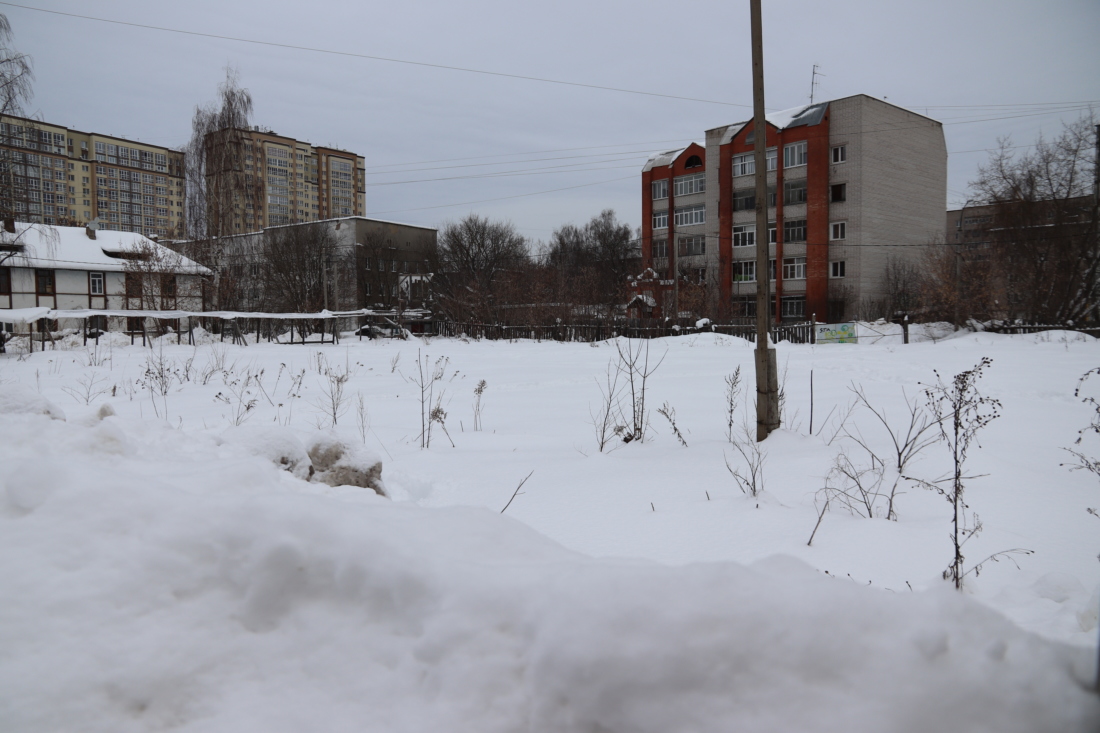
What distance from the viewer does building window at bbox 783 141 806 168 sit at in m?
39.0

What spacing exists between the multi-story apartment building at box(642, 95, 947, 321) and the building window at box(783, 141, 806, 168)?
0.20 ft

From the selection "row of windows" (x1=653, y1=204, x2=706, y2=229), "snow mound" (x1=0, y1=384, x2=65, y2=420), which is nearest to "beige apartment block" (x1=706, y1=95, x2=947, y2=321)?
"row of windows" (x1=653, y1=204, x2=706, y2=229)

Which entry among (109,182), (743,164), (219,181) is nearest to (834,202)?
(743,164)

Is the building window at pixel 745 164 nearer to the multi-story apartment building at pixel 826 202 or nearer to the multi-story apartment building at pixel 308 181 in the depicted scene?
the multi-story apartment building at pixel 826 202

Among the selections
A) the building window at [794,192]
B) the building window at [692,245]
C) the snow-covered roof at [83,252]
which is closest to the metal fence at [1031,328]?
the building window at [794,192]

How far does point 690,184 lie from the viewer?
4612 centimetres

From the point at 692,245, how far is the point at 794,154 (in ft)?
30.6

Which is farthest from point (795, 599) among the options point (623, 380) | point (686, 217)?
point (686, 217)

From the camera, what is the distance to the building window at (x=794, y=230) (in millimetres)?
39500

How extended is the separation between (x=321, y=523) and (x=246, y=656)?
0.32m

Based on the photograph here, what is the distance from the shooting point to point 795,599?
4.00 feet

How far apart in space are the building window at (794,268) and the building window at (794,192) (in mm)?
3619

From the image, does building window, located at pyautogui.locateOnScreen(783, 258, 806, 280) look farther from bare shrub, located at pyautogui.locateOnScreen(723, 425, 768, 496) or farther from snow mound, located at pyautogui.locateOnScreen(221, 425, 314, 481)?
snow mound, located at pyautogui.locateOnScreen(221, 425, 314, 481)

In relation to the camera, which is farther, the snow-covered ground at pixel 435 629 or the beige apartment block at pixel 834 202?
the beige apartment block at pixel 834 202
